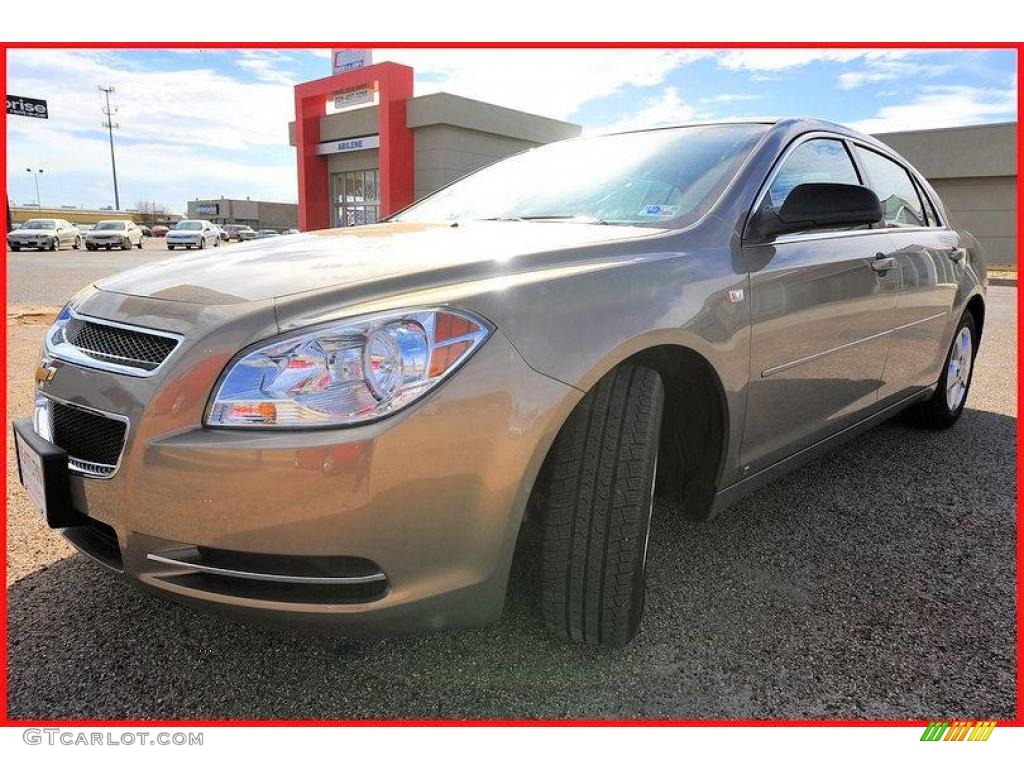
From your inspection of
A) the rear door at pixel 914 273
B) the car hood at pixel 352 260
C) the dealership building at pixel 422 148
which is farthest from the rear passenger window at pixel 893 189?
the dealership building at pixel 422 148

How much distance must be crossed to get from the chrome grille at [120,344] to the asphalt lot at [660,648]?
0.81 metres

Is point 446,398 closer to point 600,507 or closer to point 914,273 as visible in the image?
point 600,507

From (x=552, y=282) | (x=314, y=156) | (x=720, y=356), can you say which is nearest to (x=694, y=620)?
(x=720, y=356)

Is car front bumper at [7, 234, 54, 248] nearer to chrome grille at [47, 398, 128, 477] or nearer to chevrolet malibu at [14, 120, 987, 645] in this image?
chevrolet malibu at [14, 120, 987, 645]

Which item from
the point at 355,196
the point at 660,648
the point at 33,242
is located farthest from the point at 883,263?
the point at 33,242

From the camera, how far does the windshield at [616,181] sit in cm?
238

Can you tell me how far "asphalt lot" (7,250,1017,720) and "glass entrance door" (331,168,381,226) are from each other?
22147 millimetres

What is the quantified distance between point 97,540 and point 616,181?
1.95 m

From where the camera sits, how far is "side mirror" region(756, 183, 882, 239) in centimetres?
227

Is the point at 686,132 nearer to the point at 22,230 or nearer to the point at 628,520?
the point at 628,520

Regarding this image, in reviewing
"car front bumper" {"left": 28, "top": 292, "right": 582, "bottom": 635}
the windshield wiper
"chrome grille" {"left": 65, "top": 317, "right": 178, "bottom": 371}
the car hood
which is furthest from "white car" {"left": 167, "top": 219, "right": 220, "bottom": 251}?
"car front bumper" {"left": 28, "top": 292, "right": 582, "bottom": 635}

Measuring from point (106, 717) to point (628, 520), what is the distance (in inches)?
52.5

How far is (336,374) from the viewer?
1488 mm

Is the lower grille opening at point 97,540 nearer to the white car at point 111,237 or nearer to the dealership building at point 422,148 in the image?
the dealership building at point 422,148
